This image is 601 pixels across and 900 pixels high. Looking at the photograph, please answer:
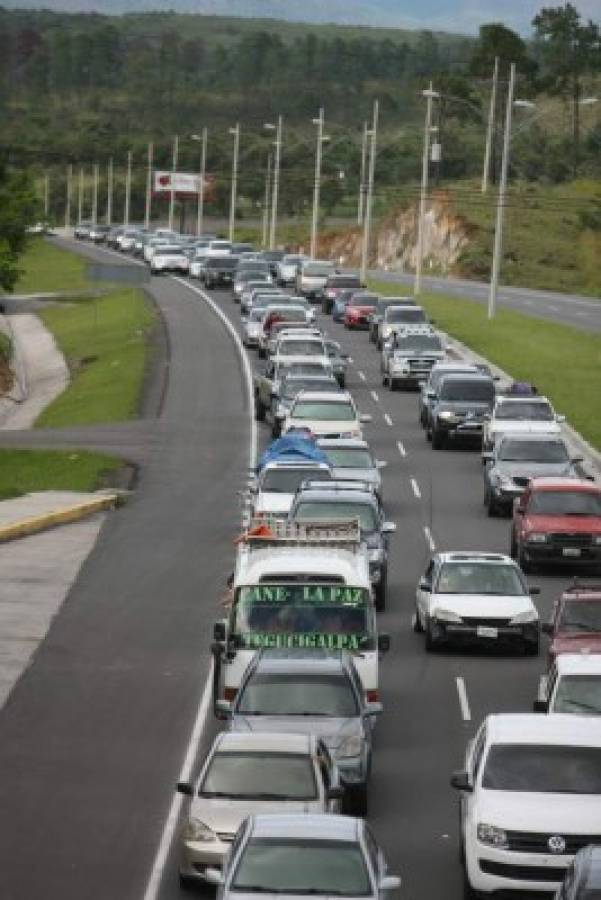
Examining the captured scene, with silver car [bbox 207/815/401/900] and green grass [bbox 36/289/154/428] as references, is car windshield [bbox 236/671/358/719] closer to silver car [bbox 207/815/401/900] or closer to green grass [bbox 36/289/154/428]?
silver car [bbox 207/815/401/900]

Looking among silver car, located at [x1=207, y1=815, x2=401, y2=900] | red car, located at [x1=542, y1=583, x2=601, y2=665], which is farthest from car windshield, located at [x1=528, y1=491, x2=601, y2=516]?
silver car, located at [x1=207, y1=815, x2=401, y2=900]

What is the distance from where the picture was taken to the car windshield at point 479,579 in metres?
32.4

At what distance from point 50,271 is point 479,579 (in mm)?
123004

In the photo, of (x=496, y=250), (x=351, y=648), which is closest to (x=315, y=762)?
(x=351, y=648)

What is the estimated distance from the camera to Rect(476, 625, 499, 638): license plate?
31516mm

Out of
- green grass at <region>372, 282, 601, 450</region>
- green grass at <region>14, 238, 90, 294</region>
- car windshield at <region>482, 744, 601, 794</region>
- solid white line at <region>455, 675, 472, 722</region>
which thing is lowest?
green grass at <region>14, 238, 90, 294</region>

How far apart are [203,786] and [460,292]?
97.9 meters

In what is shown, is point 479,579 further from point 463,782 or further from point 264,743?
point 463,782

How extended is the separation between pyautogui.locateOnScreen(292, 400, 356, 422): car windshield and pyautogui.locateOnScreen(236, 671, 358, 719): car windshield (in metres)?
27.9

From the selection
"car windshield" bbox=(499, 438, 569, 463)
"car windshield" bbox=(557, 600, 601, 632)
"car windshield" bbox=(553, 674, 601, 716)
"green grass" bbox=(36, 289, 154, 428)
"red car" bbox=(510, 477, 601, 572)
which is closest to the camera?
"car windshield" bbox=(553, 674, 601, 716)

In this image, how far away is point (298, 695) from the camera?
2331 centimetres

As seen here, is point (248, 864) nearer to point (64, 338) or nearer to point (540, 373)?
point (540, 373)

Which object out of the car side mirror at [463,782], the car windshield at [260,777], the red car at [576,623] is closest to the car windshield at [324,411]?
the red car at [576,623]

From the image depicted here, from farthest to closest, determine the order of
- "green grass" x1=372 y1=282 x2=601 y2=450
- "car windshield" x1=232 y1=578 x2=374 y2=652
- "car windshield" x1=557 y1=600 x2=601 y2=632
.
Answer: "green grass" x1=372 y1=282 x2=601 y2=450, "car windshield" x1=557 y1=600 x2=601 y2=632, "car windshield" x1=232 y1=578 x2=374 y2=652
